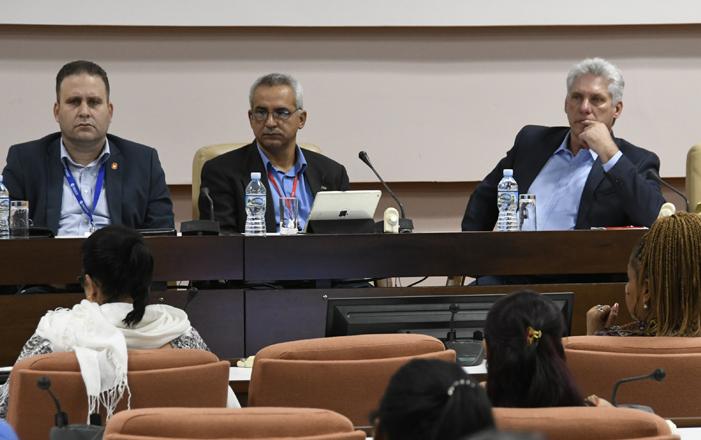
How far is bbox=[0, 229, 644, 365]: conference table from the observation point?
409 cm

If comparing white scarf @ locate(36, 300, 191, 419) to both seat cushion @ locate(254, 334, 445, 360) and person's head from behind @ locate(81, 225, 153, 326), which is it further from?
seat cushion @ locate(254, 334, 445, 360)

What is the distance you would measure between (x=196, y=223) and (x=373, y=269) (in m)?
0.67

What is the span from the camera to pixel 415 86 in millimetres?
6555

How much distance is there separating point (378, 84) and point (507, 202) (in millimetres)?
1688

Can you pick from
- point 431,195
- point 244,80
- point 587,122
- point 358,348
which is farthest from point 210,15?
point 358,348

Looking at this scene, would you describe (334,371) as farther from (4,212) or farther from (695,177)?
(695,177)

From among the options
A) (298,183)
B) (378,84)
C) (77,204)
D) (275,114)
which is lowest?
(77,204)

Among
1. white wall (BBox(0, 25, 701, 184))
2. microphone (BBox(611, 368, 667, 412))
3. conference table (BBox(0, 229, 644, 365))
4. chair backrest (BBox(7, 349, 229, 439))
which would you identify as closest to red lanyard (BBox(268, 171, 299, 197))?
conference table (BBox(0, 229, 644, 365))

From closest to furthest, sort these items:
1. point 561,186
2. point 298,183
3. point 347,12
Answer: point 561,186 < point 298,183 < point 347,12

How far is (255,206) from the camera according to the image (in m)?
4.83

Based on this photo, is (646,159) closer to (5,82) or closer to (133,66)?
(133,66)

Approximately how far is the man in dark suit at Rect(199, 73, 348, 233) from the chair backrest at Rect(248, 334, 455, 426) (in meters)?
2.43

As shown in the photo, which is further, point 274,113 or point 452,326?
point 274,113

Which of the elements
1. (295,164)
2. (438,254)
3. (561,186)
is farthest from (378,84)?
(438,254)
